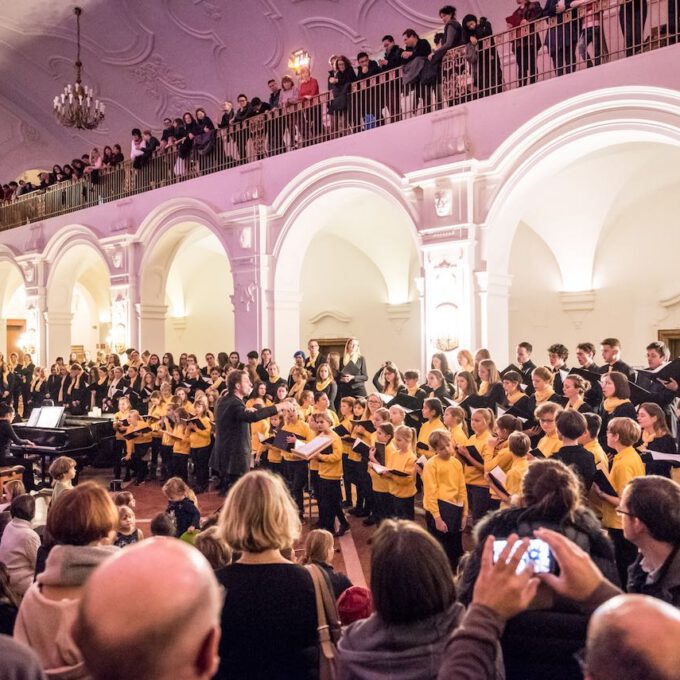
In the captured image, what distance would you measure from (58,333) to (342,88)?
1166 cm

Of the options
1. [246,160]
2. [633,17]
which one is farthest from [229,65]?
[633,17]

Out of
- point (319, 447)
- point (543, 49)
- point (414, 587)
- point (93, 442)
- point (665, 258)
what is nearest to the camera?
point (414, 587)

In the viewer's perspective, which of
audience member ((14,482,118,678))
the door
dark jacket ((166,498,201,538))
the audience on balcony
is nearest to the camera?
audience member ((14,482,118,678))

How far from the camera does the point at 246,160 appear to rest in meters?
13.6

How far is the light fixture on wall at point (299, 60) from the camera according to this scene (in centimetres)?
1642

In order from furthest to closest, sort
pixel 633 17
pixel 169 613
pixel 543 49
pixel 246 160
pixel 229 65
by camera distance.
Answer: pixel 229 65
pixel 246 160
pixel 543 49
pixel 633 17
pixel 169 613

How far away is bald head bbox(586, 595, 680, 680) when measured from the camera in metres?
1.19

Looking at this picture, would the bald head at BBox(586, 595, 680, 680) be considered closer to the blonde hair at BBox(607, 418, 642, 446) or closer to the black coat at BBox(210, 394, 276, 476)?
the blonde hair at BBox(607, 418, 642, 446)

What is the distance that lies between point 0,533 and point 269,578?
3.40 meters

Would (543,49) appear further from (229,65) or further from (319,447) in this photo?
(229,65)

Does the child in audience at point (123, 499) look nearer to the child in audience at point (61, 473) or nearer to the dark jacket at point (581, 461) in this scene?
the child in audience at point (61, 473)

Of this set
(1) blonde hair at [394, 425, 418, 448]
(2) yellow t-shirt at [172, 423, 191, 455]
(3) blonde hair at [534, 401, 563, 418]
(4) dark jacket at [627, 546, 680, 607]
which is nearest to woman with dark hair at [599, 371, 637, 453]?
(3) blonde hair at [534, 401, 563, 418]

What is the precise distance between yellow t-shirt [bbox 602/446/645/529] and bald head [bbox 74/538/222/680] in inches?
154

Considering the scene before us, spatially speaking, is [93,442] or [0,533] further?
[93,442]
